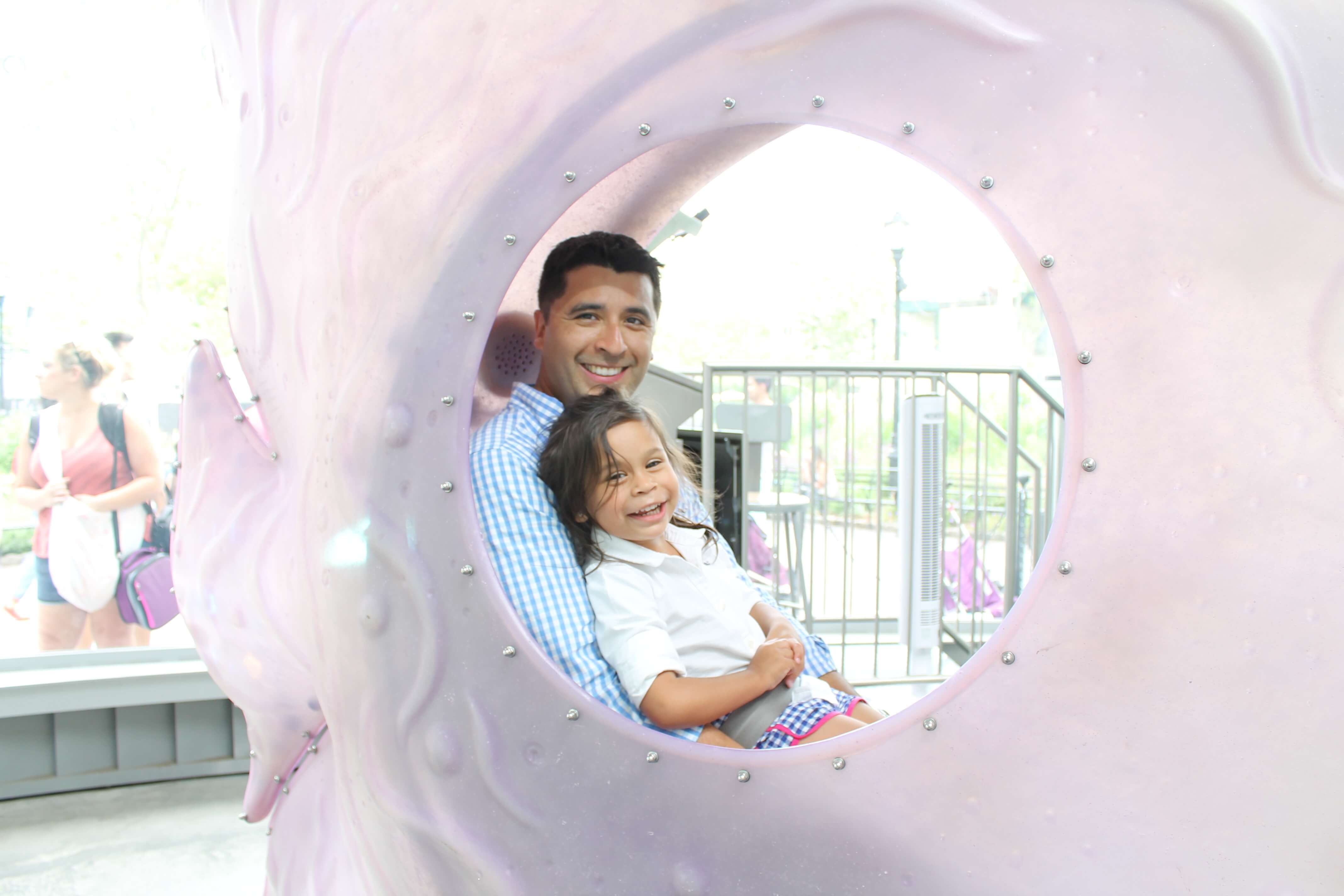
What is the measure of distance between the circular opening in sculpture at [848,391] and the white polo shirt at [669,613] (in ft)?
0.06

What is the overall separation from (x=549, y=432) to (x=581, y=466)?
0.41ft

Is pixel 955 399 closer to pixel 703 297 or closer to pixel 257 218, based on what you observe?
pixel 703 297

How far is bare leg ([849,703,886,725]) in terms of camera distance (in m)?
1.41

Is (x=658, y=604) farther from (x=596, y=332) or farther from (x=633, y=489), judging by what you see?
(x=596, y=332)

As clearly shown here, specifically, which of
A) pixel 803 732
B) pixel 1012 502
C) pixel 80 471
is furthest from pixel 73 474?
pixel 1012 502

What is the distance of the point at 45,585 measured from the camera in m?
3.10

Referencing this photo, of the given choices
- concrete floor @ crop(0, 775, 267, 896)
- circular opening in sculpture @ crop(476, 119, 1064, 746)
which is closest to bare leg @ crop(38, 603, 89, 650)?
concrete floor @ crop(0, 775, 267, 896)

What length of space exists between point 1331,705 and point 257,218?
140 centimetres

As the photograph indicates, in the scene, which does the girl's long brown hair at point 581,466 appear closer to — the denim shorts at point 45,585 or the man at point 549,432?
the man at point 549,432

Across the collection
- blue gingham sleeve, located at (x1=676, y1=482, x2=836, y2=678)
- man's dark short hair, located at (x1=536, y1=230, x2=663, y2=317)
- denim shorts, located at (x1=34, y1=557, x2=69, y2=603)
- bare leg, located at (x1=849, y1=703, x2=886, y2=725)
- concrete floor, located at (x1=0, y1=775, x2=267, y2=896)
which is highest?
man's dark short hair, located at (x1=536, y1=230, x2=663, y2=317)

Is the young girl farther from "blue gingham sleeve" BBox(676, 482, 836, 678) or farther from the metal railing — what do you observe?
the metal railing

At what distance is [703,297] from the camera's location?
10109 millimetres

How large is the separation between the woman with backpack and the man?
2047 mm

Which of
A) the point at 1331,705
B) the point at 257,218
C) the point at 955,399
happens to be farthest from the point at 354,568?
the point at 955,399
